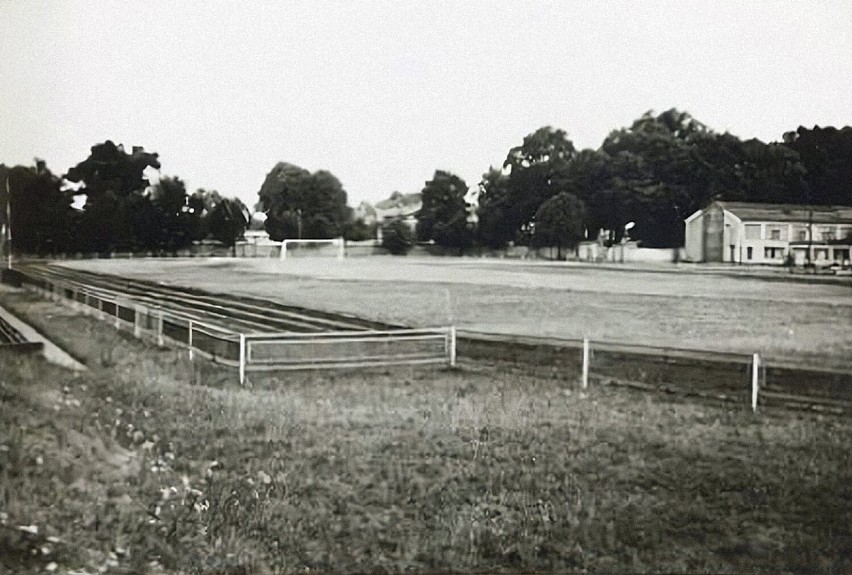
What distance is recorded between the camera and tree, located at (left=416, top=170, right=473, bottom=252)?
2230mm

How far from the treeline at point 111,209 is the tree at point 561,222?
824 mm

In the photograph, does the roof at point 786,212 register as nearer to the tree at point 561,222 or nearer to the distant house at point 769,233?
the distant house at point 769,233

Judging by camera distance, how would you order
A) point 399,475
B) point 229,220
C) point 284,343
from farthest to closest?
point 229,220 → point 284,343 → point 399,475

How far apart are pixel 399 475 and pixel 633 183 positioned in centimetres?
100

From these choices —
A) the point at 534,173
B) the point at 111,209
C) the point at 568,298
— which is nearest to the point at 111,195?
the point at 111,209

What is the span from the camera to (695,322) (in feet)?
7.11

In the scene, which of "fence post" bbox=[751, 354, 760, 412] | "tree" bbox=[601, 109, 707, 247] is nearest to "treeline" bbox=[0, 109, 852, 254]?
"tree" bbox=[601, 109, 707, 247]

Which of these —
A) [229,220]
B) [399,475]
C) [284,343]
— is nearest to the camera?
[399,475]

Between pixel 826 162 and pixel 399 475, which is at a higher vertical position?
pixel 826 162

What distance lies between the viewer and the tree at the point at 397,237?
2.21 m

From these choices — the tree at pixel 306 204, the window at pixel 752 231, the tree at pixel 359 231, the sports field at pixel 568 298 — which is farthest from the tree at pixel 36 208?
the window at pixel 752 231

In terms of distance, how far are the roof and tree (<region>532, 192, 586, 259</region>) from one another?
1.22ft

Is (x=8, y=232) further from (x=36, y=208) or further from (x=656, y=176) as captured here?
(x=656, y=176)

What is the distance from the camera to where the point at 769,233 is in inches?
86.0
